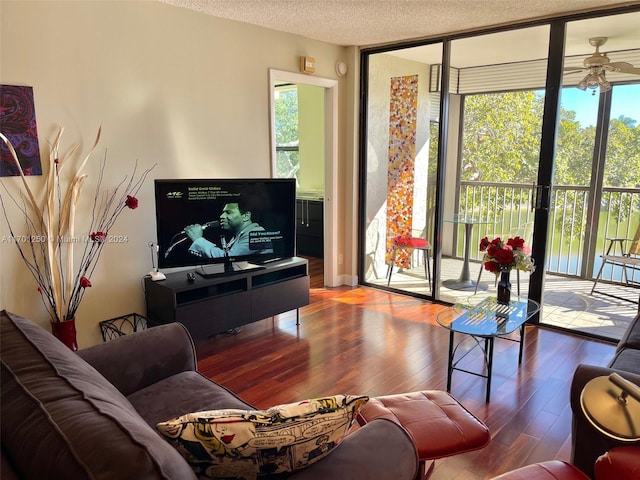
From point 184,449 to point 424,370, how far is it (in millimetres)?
2261

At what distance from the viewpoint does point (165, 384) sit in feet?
6.60

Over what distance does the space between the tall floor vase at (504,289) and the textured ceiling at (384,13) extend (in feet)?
6.25

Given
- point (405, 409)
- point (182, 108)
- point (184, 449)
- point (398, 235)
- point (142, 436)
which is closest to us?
point (142, 436)

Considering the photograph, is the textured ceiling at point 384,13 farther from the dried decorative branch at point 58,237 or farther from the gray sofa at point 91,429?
the gray sofa at point 91,429

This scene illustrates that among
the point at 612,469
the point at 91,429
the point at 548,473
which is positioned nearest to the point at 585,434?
the point at 548,473

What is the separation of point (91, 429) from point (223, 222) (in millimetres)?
2558

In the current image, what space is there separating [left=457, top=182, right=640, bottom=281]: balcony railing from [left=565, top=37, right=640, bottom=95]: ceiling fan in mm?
769

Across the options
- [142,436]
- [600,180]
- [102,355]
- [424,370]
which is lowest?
[424,370]

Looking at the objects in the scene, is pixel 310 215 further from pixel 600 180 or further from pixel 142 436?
pixel 142 436

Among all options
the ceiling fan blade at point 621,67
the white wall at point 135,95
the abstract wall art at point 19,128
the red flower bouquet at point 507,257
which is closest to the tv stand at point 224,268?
the white wall at point 135,95

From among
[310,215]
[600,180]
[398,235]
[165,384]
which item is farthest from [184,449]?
[310,215]

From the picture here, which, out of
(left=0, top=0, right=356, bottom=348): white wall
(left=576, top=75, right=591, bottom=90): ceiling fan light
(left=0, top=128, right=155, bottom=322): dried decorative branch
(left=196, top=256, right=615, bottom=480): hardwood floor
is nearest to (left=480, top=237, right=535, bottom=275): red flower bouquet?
(left=196, top=256, right=615, bottom=480): hardwood floor

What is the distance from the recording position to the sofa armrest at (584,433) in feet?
5.54

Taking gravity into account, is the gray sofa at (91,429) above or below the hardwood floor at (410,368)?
above
